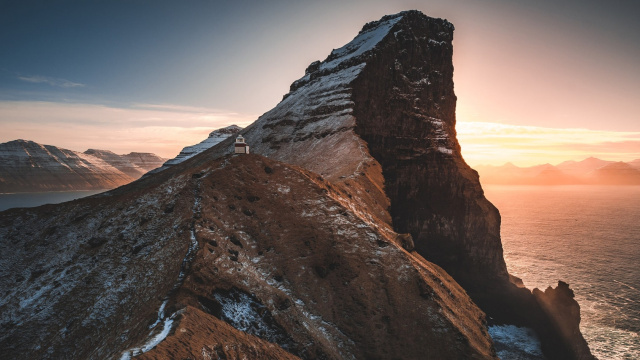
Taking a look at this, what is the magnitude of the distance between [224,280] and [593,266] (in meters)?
116

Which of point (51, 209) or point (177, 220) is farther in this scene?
point (51, 209)

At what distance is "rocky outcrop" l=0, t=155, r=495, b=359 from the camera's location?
20500mm

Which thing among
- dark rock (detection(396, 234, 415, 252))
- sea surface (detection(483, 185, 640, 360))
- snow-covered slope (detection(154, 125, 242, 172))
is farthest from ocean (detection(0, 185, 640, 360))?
snow-covered slope (detection(154, 125, 242, 172))

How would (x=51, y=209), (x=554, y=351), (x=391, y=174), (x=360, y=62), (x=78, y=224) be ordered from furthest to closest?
(x=360, y=62)
(x=391, y=174)
(x=554, y=351)
(x=51, y=209)
(x=78, y=224)

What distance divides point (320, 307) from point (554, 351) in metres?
48.2

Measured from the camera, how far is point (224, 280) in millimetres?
22562

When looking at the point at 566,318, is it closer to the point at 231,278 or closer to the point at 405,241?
the point at 405,241

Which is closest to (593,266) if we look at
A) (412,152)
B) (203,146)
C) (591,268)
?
(591,268)

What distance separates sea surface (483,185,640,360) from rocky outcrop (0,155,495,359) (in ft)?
135

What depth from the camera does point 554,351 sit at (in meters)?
47.3

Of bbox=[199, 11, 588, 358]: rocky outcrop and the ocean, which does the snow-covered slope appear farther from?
the ocean

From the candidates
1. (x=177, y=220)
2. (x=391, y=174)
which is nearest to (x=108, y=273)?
(x=177, y=220)

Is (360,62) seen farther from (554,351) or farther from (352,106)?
(554,351)

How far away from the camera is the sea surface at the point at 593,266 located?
53841 mm
